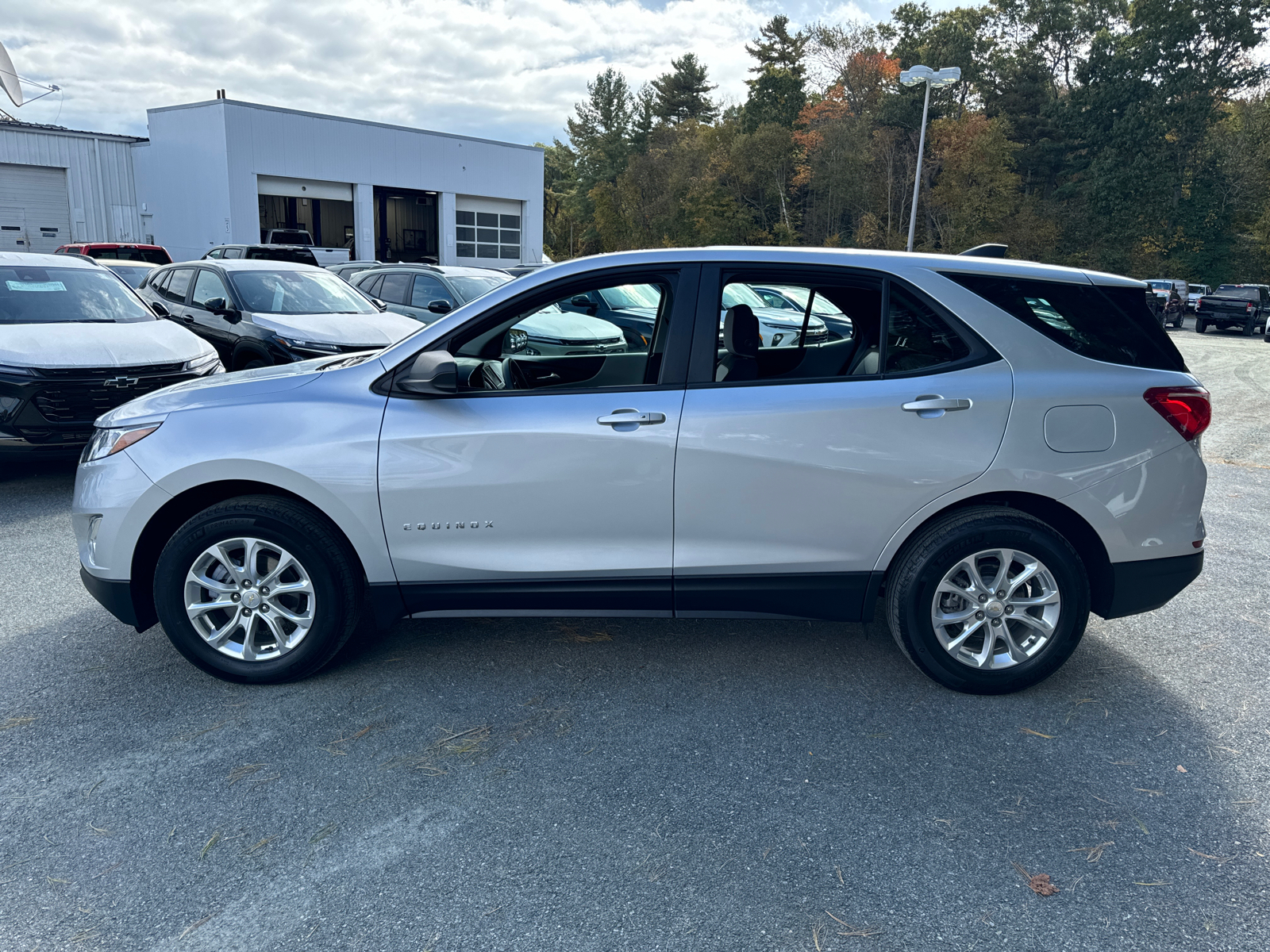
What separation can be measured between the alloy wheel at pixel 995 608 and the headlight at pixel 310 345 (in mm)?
7299

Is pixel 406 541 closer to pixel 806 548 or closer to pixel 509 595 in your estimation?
pixel 509 595

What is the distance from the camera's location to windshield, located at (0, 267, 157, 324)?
789cm

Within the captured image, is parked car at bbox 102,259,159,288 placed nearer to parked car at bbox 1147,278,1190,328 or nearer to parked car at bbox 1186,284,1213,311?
parked car at bbox 1147,278,1190,328

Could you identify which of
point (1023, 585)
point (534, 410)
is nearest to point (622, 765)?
point (534, 410)

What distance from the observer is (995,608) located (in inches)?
146

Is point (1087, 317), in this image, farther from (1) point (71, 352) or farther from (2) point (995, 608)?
(1) point (71, 352)

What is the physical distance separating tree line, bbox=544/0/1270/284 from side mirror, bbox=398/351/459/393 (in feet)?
161

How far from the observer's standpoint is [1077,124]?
53.0m

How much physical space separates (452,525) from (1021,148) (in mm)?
58496

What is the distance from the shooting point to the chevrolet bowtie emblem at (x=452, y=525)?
12.0 feet

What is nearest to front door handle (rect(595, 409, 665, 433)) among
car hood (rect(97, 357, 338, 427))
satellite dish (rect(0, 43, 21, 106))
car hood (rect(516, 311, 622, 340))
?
car hood (rect(97, 357, 338, 427))

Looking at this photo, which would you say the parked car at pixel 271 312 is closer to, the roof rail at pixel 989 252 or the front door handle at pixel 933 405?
the roof rail at pixel 989 252

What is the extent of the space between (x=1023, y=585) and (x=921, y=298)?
1236mm

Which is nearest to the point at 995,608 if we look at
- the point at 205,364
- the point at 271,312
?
the point at 205,364
